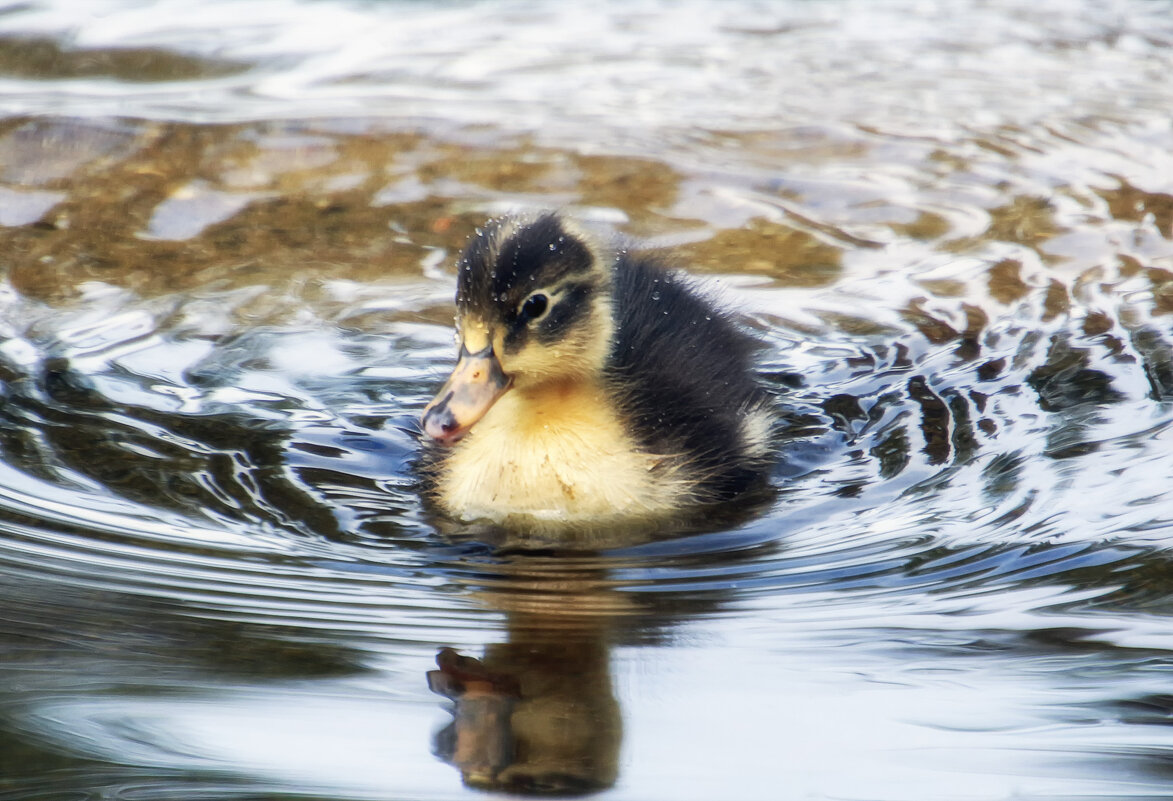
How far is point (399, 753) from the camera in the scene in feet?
8.43

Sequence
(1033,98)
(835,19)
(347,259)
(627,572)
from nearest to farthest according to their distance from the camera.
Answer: (627,572)
(347,259)
(1033,98)
(835,19)

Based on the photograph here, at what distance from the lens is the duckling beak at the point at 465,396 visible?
3781 mm

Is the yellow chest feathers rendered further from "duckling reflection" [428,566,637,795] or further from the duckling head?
"duckling reflection" [428,566,637,795]

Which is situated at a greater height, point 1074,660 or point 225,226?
point 225,226

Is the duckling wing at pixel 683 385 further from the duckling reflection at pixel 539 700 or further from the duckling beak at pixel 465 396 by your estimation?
the duckling reflection at pixel 539 700

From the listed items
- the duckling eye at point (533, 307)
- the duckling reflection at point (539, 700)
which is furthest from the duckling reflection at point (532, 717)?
the duckling eye at point (533, 307)

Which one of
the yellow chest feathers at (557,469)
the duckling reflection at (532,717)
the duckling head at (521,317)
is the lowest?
the duckling reflection at (532,717)

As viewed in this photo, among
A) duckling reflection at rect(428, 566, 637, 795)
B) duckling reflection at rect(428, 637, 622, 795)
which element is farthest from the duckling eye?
duckling reflection at rect(428, 637, 622, 795)

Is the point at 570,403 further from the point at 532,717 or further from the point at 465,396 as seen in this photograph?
the point at 532,717

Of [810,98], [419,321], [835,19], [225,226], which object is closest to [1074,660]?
[419,321]

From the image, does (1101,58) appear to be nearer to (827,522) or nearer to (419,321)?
(419,321)

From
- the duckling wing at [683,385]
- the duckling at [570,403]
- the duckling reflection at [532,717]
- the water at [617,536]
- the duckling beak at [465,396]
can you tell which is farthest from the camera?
the duckling wing at [683,385]

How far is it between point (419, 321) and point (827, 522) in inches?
82.5

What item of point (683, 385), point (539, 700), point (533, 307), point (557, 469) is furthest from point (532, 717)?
point (683, 385)
